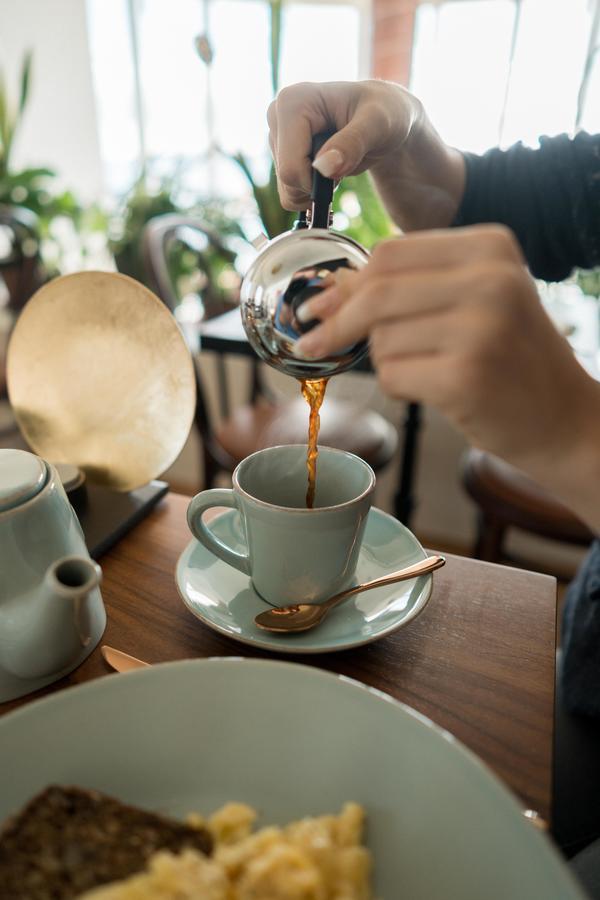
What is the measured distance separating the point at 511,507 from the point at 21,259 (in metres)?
1.60

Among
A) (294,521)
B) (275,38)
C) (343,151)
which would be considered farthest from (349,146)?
(275,38)

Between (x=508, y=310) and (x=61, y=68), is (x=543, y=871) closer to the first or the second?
(x=508, y=310)

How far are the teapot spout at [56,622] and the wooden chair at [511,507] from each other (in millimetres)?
821

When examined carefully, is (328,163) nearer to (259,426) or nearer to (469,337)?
(469,337)

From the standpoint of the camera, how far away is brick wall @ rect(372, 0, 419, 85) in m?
1.85

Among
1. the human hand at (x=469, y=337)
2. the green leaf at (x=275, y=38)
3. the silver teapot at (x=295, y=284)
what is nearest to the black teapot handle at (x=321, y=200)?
the silver teapot at (x=295, y=284)

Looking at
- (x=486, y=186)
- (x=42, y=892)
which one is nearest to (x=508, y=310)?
(x=42, y=892)

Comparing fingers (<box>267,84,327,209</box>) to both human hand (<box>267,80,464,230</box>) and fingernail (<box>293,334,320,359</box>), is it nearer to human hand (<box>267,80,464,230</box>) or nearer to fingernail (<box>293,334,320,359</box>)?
human hand (<box>267,80,464,230</box>)

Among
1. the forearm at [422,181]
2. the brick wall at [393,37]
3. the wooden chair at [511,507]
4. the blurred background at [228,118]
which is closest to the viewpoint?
the forearm at [422,181]

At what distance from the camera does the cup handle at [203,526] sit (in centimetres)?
46

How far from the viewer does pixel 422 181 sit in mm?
758

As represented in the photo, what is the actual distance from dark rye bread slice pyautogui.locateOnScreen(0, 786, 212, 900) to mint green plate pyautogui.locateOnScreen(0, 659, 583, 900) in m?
0.02

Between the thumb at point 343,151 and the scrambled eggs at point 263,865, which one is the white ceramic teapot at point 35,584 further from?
the thumb at point 343,151

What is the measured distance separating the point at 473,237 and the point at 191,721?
0.29m
